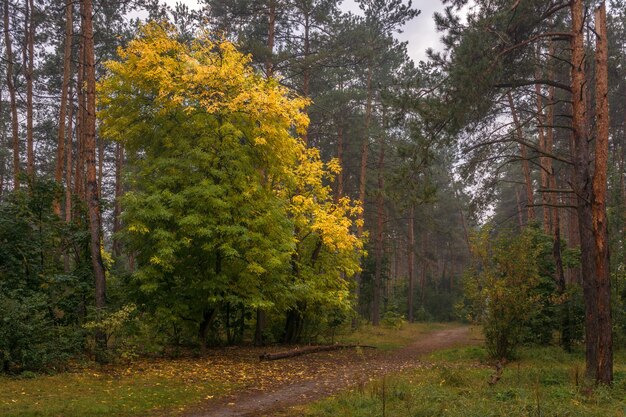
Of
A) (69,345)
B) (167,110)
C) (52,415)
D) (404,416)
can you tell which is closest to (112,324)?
(69,345)

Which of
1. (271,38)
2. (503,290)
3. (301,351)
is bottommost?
(301,351)

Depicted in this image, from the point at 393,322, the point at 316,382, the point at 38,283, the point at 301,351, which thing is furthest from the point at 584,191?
the point at 393,322

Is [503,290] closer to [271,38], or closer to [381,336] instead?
[381,336]

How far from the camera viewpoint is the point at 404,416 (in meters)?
7.30

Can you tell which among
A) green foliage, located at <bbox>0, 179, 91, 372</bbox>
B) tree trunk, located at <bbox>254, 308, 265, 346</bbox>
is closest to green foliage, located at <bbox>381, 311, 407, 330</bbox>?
tree trunk, located at <bbox>254, 308, 265, 346</bbox>

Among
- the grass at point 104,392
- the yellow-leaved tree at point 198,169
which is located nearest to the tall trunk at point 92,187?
the yellow-leaved tree at point 198,169

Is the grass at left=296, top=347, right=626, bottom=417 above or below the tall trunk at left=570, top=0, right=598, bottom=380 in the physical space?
below

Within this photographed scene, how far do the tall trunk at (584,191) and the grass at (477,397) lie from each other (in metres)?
1.01

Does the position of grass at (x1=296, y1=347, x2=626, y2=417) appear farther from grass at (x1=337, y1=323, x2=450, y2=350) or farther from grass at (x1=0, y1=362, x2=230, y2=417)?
grass at (x1=337, y1=323, x2=450, y2=350)

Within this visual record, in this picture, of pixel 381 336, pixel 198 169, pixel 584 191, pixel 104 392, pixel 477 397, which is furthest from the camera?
pixel 381 336

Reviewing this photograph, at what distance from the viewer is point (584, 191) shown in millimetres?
10477

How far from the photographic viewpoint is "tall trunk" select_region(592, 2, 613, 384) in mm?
10031

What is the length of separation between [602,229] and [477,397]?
4.69 m

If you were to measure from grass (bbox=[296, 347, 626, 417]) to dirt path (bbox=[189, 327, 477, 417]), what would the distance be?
32.1 inches
